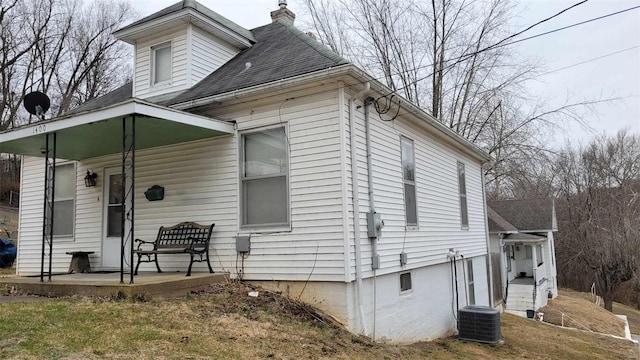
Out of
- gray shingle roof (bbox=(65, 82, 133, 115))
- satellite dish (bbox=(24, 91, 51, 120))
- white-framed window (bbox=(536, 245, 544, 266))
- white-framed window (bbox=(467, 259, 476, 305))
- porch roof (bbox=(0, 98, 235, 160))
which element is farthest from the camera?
white-framed window (bbox=(536, 245, 544, 266))

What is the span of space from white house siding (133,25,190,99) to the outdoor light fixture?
184 centimetres

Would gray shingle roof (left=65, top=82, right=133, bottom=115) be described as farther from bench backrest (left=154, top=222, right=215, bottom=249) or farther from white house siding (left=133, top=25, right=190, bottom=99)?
bench backrest (left=154, top=222, right=215, bottom=249)

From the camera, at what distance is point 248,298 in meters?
6.71

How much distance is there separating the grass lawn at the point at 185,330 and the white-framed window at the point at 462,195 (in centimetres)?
528

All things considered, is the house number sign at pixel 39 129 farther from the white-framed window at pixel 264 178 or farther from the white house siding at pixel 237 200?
the white-framed window at pixel 264 178

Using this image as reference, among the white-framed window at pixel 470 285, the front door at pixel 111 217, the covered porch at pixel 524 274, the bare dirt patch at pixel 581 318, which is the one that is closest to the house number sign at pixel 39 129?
the front door at pixel 111 217

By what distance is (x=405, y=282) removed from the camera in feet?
27.8

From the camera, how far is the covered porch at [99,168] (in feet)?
22.1

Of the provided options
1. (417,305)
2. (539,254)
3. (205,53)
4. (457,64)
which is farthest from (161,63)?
(539,254)

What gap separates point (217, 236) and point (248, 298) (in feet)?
4.54

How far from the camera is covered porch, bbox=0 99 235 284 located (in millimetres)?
6723

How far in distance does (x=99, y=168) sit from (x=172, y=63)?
2528 millimetres

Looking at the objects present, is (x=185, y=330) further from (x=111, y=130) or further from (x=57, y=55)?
(x=57, y=55)

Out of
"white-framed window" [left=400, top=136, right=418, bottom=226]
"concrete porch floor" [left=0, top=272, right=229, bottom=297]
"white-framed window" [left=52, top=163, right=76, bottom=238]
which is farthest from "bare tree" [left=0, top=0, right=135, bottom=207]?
"white-framed window" [left=400, top=136, right=418, bottom=226]
